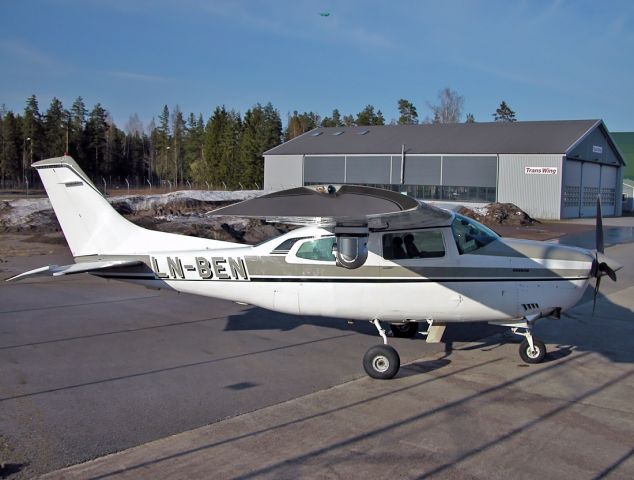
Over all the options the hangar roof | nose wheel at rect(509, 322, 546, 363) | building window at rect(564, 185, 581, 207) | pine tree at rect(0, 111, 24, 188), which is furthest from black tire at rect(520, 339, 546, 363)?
pine tree at rect(0, 111, 24, 188)

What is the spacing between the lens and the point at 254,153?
7250 centimetres

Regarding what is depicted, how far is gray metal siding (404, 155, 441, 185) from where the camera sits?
4666 centimetres

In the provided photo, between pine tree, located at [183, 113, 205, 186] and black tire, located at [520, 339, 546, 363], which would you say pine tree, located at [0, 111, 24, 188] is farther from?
black tire, located at [520, 339, 546, 363]

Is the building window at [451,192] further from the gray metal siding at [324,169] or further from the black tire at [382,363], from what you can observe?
the black tire at [382,363]

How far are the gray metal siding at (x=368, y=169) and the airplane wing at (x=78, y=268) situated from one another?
4065cm

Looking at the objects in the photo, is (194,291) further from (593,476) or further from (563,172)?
(563,172)

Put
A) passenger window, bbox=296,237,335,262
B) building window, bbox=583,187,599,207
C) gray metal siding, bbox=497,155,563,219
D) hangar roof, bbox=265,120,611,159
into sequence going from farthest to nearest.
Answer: building window, bbox=583,187,599,207
hangar roof, bbox=265,120,611,159
gray metal siding, bbox=497,155,563,219
passenger window, bbox=296,237,335,262

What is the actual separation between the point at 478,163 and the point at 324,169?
44.8 ft

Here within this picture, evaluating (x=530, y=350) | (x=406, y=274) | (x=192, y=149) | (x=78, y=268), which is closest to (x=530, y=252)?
(x=530, y=350)

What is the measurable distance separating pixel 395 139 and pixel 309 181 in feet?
28.4

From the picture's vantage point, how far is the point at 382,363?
7.61 metres

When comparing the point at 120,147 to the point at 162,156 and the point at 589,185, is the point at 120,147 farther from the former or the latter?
the point at 589,185

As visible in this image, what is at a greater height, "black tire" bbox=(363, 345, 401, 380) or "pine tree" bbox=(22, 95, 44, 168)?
"pine tree" bbox=(22, 95, 44, 168)

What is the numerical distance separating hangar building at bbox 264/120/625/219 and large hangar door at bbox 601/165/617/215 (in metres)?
0.09
